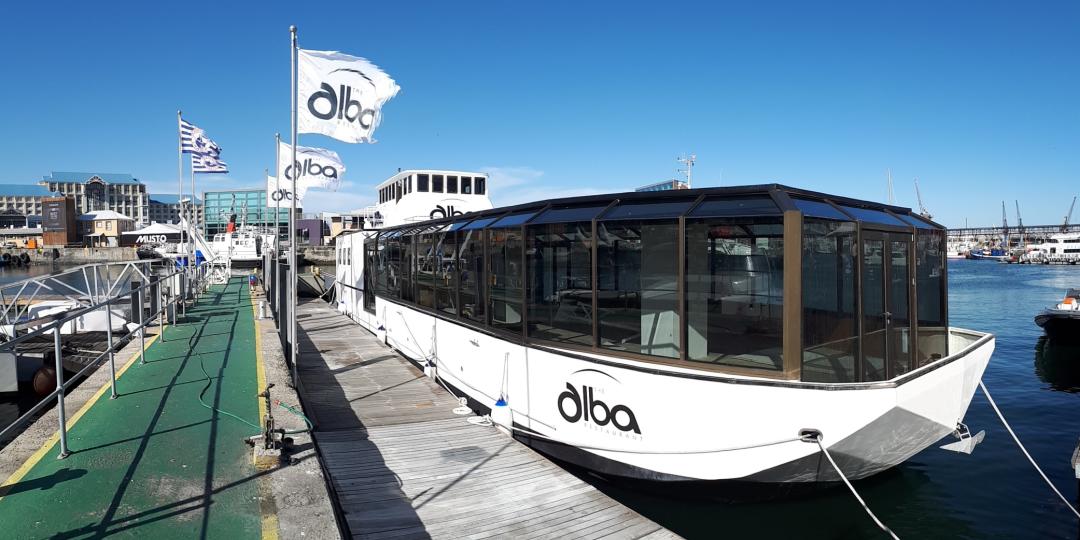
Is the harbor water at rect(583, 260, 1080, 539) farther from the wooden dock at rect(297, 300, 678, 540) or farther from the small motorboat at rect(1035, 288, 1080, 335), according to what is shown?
the small motorboat at rect(1035, 288, 1080, 335)

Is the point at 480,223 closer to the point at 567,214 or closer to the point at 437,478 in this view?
the point at 567,214

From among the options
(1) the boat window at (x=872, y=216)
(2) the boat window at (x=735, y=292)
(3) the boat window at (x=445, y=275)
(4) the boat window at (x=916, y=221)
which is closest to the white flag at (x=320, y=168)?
(3) the boat window at (x=445, y=275)

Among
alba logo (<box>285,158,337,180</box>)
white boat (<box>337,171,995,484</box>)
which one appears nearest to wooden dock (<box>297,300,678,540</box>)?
white boat (<box>337,171,995,484</box>)

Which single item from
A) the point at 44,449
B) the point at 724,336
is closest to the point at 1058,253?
the point at 724,336

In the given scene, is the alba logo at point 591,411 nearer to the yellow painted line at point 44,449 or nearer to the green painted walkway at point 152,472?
the green painted walkway at point 152,472

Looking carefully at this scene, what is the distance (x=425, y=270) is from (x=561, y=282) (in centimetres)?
507

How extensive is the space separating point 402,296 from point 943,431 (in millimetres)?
10556

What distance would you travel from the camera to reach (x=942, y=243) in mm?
8078

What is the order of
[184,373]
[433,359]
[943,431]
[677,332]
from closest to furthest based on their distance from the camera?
[677,332] < [943,431] < [184,373] < [433,359]

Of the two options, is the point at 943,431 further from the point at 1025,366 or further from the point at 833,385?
the point at 1025,366

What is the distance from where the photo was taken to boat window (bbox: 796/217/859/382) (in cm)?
588

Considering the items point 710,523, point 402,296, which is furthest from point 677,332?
point 402,296

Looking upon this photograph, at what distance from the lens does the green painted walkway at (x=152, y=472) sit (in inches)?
163

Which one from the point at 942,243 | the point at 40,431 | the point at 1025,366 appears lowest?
the point at 1025,366
